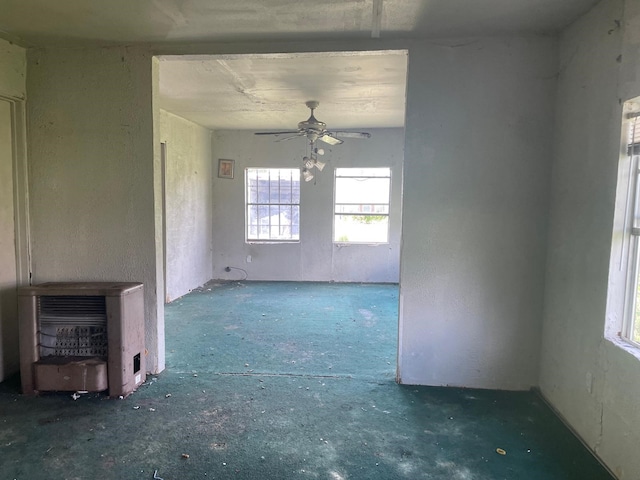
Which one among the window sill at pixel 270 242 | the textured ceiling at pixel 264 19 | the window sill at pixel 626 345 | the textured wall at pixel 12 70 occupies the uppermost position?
the textured ceiling at pixel 264 19

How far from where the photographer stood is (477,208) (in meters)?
2.78

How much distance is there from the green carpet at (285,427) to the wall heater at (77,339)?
5.3 inches

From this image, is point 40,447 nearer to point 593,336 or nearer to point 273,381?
point 273,381

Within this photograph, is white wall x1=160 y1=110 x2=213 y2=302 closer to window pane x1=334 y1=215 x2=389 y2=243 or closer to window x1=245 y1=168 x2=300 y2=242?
window x1=245 y1=168 x2=300 y2=242

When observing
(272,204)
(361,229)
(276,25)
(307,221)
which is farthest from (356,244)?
(276,25)

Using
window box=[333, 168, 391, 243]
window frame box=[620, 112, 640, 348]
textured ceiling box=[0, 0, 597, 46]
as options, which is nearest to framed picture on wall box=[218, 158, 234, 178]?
window box=[333, 168, 391, 243]

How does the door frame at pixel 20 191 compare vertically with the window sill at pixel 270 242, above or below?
above

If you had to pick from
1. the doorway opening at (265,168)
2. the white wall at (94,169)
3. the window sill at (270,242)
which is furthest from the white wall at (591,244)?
the window sill at (270,242)

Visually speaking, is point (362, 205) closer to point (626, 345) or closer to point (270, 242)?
point (270, 242)

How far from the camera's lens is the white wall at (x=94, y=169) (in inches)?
115

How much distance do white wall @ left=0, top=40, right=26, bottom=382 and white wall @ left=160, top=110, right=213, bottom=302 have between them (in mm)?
2366

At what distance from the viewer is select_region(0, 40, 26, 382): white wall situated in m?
2.83

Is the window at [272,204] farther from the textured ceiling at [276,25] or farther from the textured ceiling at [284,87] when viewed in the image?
the textured ceiling at [276,25]

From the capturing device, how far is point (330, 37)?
2.72 m
